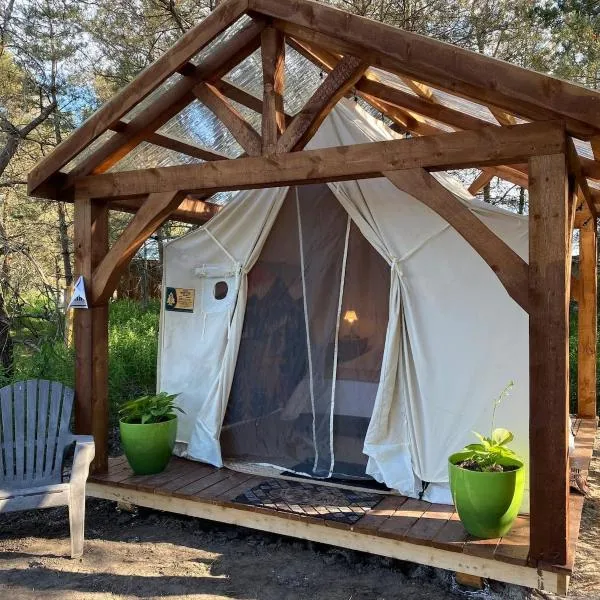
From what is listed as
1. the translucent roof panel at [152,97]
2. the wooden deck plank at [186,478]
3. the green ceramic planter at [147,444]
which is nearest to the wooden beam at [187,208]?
the translucent roof panel at [152,97]

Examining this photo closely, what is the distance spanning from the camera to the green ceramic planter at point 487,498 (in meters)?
2.88

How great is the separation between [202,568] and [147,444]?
101 cm

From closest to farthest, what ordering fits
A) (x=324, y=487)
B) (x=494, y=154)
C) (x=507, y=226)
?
(x=494, y=154), (x=507, y=226), (x=324, y=487)

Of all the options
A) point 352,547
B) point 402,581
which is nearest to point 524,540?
point 402,581

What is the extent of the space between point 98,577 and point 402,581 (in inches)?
62.9

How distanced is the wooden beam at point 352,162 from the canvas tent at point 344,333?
29.3 inches

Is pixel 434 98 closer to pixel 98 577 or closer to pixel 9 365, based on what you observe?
pixel 98 577

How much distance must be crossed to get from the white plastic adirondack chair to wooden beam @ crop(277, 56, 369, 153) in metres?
2.16

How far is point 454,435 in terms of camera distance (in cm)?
360

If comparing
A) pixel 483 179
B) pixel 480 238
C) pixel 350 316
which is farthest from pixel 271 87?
pixel 483 179

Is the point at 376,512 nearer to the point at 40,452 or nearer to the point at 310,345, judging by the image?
the point at 310,345

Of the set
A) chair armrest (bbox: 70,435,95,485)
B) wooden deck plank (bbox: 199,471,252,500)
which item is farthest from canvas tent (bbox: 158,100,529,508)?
chair armrest (bbox: 70,435,95,485)

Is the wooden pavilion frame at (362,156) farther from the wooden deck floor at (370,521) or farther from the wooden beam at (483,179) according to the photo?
the wooden beam at (483,179)

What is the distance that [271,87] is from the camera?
132 inches
